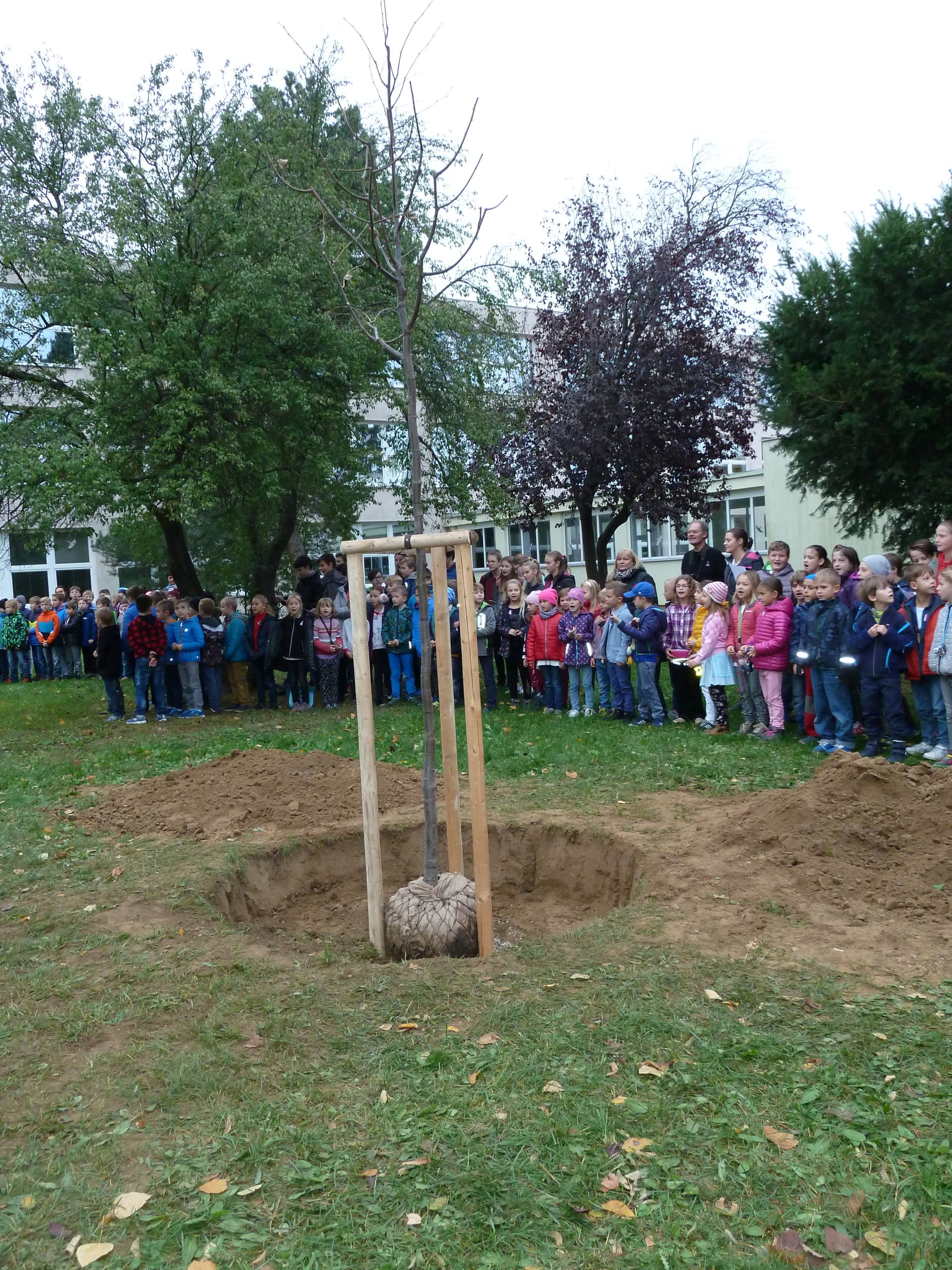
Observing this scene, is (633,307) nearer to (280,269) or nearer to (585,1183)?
(280,269)

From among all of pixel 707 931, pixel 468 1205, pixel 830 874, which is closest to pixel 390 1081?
pixel 468 1205

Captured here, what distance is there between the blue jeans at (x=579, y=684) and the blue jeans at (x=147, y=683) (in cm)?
606

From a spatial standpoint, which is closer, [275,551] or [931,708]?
[931,708]

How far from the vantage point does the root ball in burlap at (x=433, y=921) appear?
17.9ft

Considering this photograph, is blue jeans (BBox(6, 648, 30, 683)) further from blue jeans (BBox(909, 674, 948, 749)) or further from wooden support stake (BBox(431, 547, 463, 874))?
wooden support stake (BBox(431, 547, 463, 874))

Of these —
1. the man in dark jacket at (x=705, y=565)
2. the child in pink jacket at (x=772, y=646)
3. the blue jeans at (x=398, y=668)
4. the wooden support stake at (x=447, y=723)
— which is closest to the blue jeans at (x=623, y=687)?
the man in dark jacket at (x=705, y=565)

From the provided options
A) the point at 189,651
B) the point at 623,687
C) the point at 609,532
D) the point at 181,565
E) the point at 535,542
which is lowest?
the point at 623,687

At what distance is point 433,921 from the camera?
216 inches

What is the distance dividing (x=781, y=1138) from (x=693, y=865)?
2881mm

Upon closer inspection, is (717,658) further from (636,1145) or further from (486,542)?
(486,542)

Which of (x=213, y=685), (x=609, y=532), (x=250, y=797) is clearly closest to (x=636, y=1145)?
(x=250, y=797)

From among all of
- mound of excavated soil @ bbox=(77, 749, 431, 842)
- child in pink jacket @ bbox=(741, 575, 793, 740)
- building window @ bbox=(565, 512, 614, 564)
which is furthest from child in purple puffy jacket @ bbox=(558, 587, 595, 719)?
building window @ bbox=(565, 512, 614, 564)

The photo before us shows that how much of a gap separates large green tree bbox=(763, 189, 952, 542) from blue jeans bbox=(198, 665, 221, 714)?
8.83 meters

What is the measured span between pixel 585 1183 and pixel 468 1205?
0.37m
